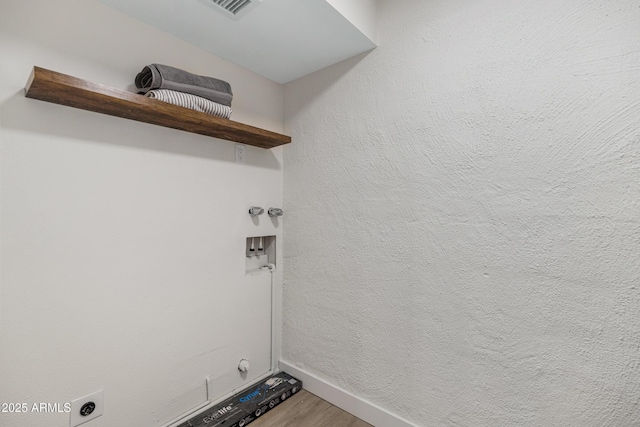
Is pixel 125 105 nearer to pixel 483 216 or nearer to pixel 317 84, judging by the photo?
pixel 317 84

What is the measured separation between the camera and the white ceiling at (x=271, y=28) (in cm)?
130

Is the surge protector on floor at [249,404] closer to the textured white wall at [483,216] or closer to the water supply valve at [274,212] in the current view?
the textured white wall at [483,216]

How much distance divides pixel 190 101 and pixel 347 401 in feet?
5.76

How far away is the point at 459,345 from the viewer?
128cm

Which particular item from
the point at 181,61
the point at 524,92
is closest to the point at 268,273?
the point at 181,61

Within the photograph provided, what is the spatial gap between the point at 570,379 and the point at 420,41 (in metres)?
1.54

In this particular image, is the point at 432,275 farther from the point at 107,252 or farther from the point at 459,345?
the point at 107,252

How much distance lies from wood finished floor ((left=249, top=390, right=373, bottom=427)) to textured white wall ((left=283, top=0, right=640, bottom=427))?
0.14m

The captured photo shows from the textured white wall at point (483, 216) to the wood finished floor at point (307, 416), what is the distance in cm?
14

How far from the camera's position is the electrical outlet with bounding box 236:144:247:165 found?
1748 mm

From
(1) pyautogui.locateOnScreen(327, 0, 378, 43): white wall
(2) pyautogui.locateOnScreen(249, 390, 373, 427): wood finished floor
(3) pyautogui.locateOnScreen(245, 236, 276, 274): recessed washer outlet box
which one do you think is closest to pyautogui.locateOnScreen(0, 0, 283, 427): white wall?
(3) pyautogui.locateOnScreen(245, 236, 276, 274): recessed washer outlet box

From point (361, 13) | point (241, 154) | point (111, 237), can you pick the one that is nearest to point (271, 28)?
point (361, 13)

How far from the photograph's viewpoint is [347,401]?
5.27 feet

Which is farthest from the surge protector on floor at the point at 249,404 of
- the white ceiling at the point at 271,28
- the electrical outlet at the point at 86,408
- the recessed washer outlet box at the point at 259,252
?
the white ceiling at the point at 271,28
